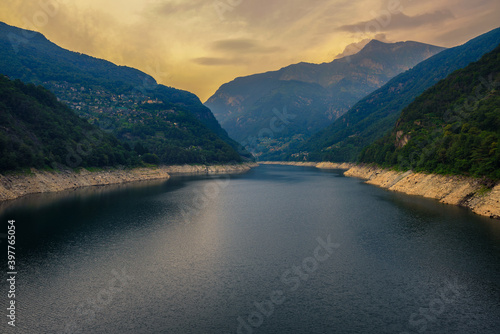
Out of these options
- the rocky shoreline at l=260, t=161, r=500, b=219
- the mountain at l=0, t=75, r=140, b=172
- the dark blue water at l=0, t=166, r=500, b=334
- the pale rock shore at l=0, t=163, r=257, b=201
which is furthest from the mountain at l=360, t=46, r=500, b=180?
the mountain at l=0, t=75, r=140, b=172

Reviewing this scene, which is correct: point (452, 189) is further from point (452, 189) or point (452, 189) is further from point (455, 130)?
point (455, 130)

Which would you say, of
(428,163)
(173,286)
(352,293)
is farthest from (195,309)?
(428,163)

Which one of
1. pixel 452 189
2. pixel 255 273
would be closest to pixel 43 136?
pixel 255 273

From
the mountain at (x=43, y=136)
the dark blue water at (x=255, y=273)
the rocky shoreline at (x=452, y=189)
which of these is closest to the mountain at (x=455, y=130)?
the rocky shoreline at (x=452, y=189)

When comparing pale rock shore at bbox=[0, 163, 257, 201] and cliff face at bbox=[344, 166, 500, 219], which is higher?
pale rock shore at bbox=[0, 163, 257, 201]

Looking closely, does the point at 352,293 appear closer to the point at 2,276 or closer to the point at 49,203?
the point at 2,276

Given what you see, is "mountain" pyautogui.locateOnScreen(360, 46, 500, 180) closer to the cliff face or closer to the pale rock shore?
the cliff face
